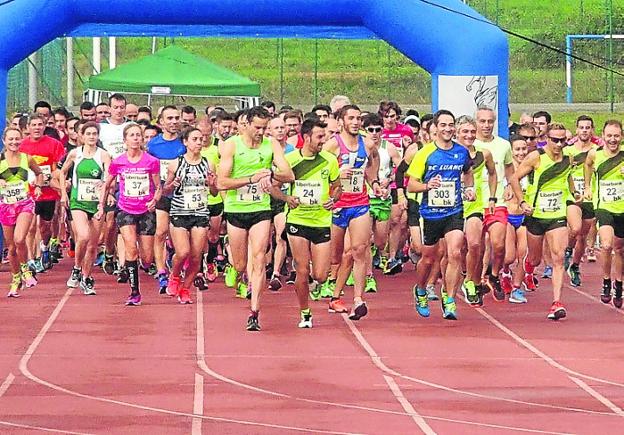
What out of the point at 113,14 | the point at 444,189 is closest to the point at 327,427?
the point at 444,189

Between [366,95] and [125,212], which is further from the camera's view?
[366,95]

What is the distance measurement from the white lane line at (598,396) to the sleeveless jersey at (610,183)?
4004 millimetres

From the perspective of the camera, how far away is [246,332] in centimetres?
1277

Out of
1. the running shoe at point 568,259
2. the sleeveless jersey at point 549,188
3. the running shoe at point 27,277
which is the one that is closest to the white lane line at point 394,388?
the sleeveless jersey at point 549,188

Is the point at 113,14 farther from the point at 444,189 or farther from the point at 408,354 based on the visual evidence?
the point at 408,354

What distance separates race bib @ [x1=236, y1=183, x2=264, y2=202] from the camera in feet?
42.3

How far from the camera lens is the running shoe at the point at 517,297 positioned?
15133 millimetres

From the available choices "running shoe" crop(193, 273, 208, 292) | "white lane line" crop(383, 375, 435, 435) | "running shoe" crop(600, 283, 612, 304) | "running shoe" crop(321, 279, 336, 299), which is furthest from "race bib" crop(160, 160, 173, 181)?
"white lane line" crop(383, 375, 435, 435)

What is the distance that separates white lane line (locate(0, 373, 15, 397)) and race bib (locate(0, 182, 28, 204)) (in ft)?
16.4

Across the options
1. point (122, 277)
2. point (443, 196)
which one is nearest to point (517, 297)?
point (443, 196)

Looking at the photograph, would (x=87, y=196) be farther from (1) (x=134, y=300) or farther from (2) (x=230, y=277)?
(2) (x=230, y=277)

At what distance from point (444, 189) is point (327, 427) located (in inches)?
194

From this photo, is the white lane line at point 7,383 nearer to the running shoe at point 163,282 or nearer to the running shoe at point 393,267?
the running shoe at point 163,282

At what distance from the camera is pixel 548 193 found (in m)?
14.1
